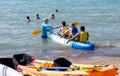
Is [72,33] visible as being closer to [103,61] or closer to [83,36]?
[83,36]

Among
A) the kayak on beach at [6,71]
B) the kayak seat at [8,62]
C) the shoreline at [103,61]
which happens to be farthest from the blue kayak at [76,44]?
the kayak on beach at [6,71]

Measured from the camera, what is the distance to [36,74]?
997cm

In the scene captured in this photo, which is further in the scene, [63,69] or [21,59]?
[21,59]

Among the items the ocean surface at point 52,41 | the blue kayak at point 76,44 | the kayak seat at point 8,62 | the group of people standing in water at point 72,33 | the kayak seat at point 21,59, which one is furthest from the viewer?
the group of people standing in water at point 72,33

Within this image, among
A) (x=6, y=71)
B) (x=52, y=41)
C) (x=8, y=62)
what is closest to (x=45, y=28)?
(x=52, y=41)

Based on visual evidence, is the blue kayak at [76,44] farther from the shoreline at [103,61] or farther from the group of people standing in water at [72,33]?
the shoreline at [103,61]

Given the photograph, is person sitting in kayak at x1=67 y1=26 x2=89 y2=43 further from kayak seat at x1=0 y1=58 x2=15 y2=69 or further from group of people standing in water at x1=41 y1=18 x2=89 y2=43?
kayak seat at x1=0 y1=58 x2=15 y2=69

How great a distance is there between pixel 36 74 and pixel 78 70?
1.20 metres

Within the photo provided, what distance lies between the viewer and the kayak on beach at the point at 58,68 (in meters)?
9.38

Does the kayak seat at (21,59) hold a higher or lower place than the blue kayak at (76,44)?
higher

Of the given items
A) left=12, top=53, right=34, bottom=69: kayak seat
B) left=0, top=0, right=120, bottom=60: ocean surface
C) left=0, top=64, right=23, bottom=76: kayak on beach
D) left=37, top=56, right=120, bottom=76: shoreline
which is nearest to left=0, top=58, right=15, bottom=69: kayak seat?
left=12, top=53, right=34, bottom=69: kayak seat

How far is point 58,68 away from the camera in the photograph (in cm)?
995

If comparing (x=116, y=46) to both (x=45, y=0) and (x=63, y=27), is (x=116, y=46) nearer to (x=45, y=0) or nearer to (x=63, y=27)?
(x=63, y=27)

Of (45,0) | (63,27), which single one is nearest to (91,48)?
(63,27)
